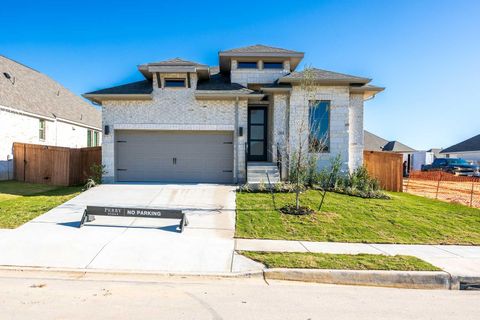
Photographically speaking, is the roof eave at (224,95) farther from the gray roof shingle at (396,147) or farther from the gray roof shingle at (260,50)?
the gray roof shingle at (396,147)

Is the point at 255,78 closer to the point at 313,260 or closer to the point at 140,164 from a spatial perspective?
the point at 140,164

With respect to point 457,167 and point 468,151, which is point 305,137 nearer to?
point 457,167

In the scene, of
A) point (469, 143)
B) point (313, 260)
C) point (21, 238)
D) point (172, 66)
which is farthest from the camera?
point (469, 143)

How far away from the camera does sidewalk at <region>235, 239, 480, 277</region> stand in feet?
19.9

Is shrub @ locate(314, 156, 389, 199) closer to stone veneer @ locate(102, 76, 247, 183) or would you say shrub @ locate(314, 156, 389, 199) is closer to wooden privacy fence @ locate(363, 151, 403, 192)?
wooden privacy fence @ locate(363, 151, 403, 192)

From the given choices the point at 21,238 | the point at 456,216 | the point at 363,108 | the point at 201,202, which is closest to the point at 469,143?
the point at 363,108

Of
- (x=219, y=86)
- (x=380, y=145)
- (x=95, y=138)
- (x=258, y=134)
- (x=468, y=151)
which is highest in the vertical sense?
(x=219, y=86)

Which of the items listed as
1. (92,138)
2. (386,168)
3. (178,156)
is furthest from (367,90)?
(92,138)

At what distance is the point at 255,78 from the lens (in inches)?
591

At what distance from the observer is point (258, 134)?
15125mm

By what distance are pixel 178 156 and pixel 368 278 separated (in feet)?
34.0

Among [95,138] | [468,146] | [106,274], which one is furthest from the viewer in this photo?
[468,146]

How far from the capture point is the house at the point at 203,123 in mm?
13375

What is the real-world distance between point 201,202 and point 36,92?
648 inches
